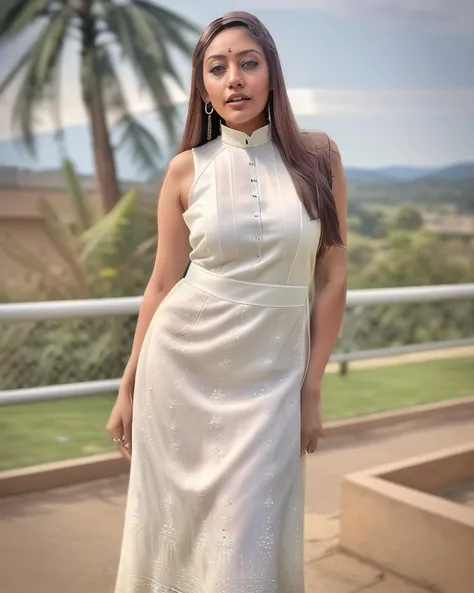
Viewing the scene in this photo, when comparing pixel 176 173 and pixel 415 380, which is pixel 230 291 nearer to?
pixel 176 173

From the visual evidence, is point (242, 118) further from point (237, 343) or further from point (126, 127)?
point (126, 127)

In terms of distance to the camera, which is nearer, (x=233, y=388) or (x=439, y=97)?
(x=233, y=388)

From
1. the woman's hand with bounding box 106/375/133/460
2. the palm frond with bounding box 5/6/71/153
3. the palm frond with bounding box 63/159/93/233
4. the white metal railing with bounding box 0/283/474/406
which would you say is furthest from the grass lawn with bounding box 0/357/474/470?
the woman's hand with bounding box 106/375/133/460

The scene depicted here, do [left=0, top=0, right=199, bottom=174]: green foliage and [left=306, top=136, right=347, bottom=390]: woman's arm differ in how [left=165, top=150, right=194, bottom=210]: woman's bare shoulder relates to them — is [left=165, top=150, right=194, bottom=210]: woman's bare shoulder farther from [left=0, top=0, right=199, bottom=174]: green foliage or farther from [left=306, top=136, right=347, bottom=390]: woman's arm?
[left=0, top=0, right=199, bottom=174]: green foliage

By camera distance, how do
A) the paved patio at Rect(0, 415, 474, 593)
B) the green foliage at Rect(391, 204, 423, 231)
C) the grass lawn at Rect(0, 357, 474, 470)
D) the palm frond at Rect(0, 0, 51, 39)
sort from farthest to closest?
1. the green foliage at Rect(391, 204, 423, 231)
2. the palm frond at Rect(0, 0, 51, 39)
3. the grass lawn at Rect(0, 357, 474, 470)
4. the paved patio at Rect(0, 415, 474, 593)

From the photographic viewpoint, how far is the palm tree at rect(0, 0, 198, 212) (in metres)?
6.56

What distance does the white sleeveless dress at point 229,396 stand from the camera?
4.47 feet

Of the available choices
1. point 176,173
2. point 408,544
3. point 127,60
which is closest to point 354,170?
point 127,60

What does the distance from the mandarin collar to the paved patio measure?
1344 mm

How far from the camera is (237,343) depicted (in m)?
1.41

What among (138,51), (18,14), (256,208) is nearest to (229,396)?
(256,208)

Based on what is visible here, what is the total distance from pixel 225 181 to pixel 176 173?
0.12 m

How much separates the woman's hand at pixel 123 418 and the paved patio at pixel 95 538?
0.82 metres

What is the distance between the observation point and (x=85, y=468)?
3.08 m
